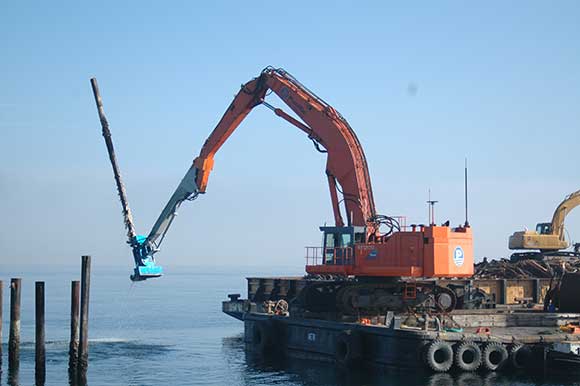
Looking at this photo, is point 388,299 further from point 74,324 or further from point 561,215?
point 561,215

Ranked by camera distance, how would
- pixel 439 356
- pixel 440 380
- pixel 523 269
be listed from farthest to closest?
pixel 523 269 → pixel 439 356 → pixel 440 380

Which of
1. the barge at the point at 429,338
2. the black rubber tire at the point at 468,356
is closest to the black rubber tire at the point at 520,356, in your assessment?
the barge at the point at 429,338

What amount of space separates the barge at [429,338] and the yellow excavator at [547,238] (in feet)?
50.4

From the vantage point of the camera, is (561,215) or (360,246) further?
(561,215)

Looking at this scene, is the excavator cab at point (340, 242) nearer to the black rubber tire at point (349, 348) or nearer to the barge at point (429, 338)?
the barge at point (429, 338)

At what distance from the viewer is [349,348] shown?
33094 millimetres

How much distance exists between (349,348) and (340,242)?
4777 mm

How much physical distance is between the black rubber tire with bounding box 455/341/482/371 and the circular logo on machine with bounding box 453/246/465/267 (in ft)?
16.6

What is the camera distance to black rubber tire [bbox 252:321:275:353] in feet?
126

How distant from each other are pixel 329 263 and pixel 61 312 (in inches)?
1485

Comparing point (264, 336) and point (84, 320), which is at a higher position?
point (84, 320)

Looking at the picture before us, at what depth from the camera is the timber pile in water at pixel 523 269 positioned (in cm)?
4788

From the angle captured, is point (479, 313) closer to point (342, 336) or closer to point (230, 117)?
point (342, 336)

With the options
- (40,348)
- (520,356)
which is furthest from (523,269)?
(40,348)
